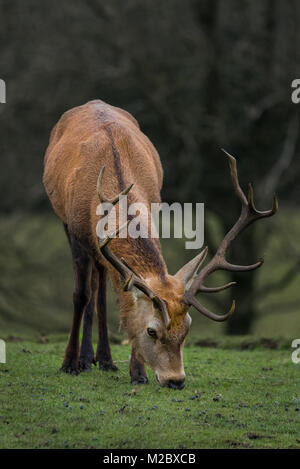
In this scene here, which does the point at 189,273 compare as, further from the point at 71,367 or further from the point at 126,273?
the point at 71,367

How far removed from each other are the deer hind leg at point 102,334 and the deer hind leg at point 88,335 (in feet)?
0.30

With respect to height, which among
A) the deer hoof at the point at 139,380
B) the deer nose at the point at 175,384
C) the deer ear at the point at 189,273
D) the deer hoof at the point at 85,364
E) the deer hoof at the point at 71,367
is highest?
the deer ear at the point at 189,273

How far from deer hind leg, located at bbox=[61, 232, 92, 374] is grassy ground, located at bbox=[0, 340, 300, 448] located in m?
0.20

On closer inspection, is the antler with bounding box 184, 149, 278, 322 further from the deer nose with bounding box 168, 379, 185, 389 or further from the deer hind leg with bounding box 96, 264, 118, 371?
the deer hind leg with bounding box 96, 264, 118, 371

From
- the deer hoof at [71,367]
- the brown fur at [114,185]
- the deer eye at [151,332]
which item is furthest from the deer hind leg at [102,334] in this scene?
the deer eye at [151,332]

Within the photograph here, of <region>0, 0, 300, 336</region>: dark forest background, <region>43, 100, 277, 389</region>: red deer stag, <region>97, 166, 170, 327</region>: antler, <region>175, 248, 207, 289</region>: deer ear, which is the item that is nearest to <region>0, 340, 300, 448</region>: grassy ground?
<region>43, 100, 277, 389</region>: red deer stag

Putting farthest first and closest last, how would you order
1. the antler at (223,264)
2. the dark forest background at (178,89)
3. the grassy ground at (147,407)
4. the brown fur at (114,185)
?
the dark forest background at (178,89) → the brown fur at (114,185) → the antler at (223,264) → the grassy ground at (147,407)

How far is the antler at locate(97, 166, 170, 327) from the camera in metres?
6.90

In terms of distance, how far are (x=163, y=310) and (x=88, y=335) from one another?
2430 millimetres

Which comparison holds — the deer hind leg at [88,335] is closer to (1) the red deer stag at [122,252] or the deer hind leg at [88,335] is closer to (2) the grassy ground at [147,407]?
(1) the red deer stag at [122,252]

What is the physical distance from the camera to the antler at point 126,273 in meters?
6.90

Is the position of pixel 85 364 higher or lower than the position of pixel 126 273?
lower

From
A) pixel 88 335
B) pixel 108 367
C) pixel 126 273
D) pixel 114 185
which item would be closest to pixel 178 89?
pixel 88 335

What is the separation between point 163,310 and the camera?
6895 mm
